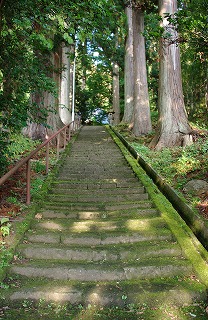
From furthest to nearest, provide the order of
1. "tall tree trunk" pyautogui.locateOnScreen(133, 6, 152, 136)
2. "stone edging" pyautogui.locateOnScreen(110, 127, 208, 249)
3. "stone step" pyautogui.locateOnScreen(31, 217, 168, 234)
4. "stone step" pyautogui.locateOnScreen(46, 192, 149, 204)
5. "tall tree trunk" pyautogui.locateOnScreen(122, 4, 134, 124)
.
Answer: "tall tree trunk" pyautogui.locateOnScreen(122, 4, 134, 124) < "tall tree trunk" pyautogui.locateOnScreen(133, 6, 152, 136) < "stone step" pyautogui.locateOnScreen(46, 192, 149, 204) < "stone step" pyautogui.locateOnScreen(31, 217, 168, 234) < "stone edging" pyautogui.locateOnScreen(110, 127, 208, 249)

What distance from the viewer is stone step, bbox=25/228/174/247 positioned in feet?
14.6

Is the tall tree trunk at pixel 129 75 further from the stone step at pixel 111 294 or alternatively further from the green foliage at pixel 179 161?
the stone step at pixel 111 294

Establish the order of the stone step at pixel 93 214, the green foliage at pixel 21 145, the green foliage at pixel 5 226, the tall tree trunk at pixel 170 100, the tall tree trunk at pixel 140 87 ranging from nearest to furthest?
the green foliage at pixel 5 226 → the stone step at pixel 93 214 → the tall tree trunk at pixel 170 100 → the green foliage at pixel 21 145 → the tall tree trunk at pixel 140 87

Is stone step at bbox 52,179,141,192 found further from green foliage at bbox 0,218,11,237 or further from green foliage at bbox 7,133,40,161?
green foliage at bbox 7,133,40,161

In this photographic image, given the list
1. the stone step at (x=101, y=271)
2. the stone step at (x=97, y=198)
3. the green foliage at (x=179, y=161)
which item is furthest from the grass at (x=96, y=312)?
the green foliage at (x=179, y=161)

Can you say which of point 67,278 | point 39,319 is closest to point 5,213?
point 67,278

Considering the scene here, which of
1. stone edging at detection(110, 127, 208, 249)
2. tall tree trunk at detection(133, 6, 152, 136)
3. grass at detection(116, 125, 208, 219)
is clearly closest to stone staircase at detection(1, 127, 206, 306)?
stone edging at detection(110, 127, 208, 249)

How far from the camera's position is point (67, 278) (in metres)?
3.75

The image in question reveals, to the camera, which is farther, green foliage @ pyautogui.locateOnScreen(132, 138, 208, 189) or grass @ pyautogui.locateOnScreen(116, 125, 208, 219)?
green foliage @ pyautogui.locateOnScreen(132, 138, 208, 189)

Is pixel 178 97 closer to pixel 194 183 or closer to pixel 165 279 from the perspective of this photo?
pixel 194 183

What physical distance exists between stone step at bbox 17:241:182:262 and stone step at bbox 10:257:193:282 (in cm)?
21

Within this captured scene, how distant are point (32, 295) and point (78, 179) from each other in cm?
404

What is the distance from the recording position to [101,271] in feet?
12.4

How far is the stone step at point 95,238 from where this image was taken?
446 cm
